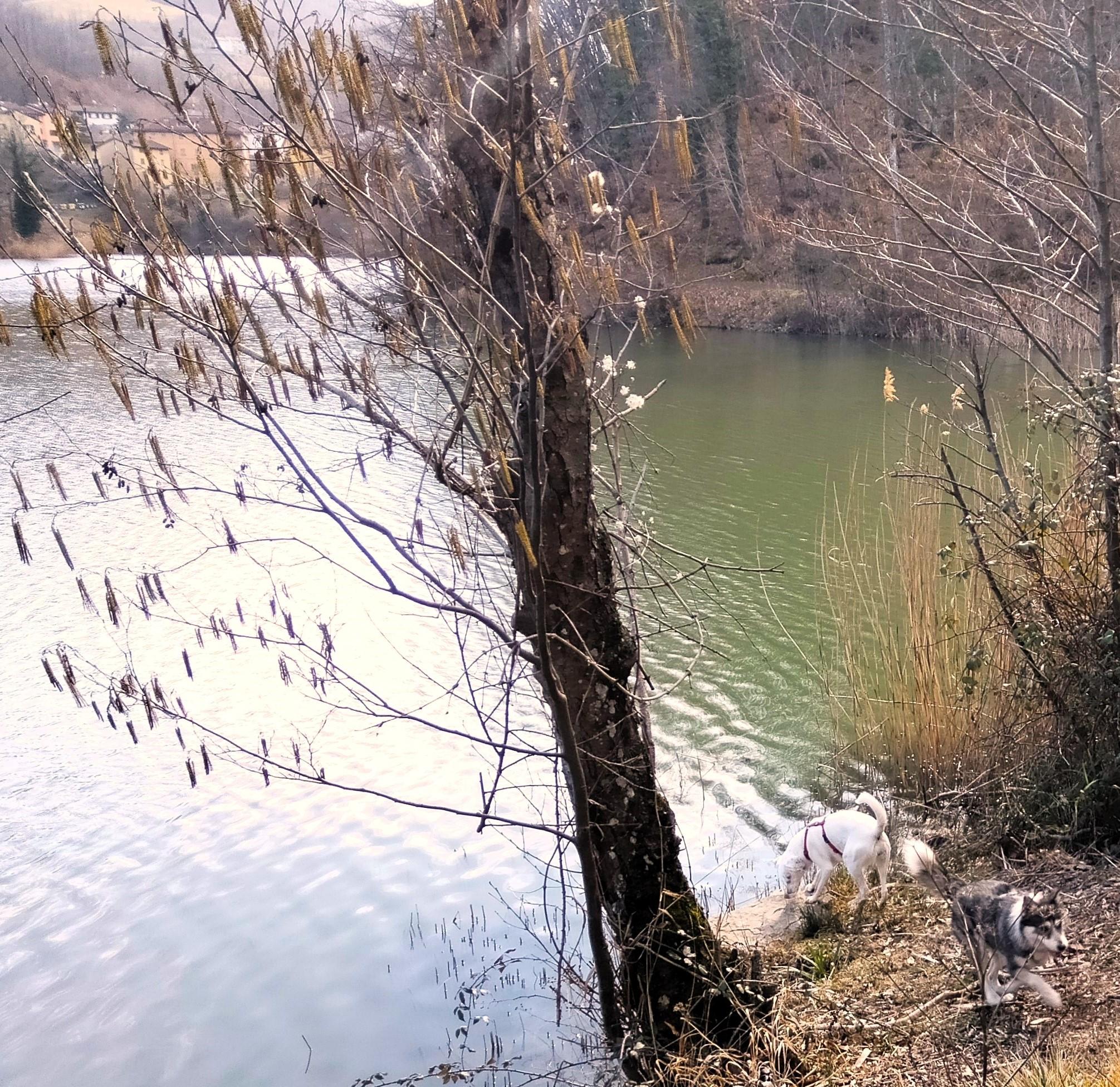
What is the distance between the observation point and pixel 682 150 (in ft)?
6.79

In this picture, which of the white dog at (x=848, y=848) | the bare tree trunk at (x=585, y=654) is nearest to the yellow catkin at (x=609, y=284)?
the bare tree trunk at (x=585, y=654)

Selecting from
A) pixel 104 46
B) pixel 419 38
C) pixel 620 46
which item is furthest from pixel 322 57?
pixel 620 46

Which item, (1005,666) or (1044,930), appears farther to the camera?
(1005,666)

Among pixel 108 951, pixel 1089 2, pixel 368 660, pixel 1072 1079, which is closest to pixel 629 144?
pixel 368 660

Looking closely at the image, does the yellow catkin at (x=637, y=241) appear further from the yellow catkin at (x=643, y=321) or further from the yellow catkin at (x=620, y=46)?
the yellow catkin at (x=620, y=46)

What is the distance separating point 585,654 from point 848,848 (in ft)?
5.94

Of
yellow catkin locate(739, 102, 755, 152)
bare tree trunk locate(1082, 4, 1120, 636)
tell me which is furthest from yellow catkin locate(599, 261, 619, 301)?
bare tree trunk locate(1082, 4, 1120, 636)

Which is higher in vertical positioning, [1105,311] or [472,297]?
[472,297]

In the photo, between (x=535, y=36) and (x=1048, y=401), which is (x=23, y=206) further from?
(x=1048, y=401)

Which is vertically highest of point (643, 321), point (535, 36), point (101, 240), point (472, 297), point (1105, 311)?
point (535, 36)

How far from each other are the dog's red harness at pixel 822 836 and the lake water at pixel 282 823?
71 cm

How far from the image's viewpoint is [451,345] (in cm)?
321

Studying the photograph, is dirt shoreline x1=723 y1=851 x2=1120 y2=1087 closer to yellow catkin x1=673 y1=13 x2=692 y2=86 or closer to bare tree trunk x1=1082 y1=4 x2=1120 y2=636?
bare tree trunk x1=1082 y1=4 x2=1120 y2=636

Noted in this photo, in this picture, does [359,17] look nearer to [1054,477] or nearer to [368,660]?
[1054,477]
